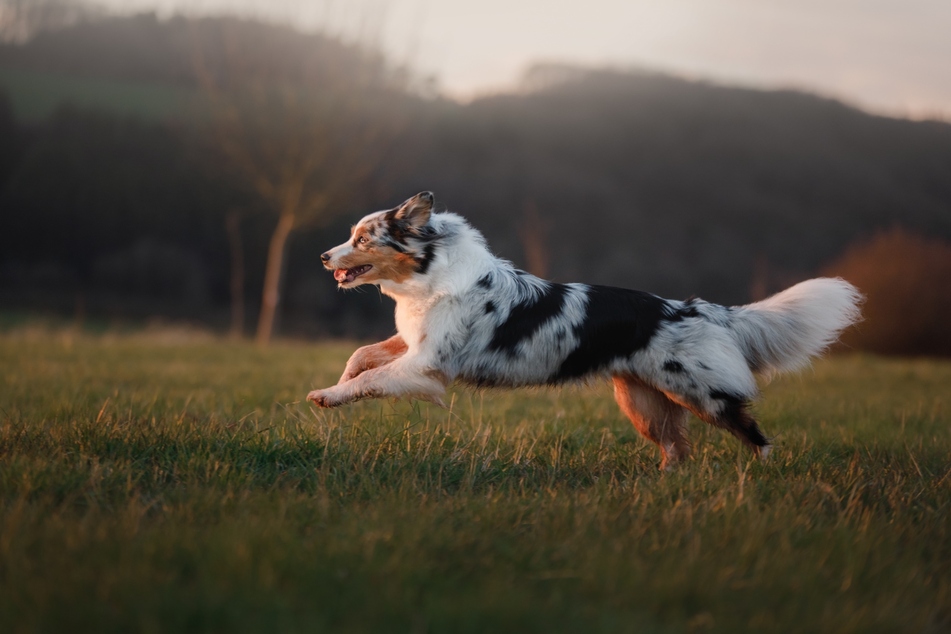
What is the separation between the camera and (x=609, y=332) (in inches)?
188

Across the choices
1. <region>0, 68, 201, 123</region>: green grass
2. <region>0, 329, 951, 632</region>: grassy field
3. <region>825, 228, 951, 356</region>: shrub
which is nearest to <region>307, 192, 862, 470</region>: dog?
<region>0, 329, 951, 632</region>: grassy field

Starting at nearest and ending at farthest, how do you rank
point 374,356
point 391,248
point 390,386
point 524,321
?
point 390,386, point 524,321, point 391,248, point 374,356

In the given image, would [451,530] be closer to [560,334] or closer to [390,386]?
[390,386]

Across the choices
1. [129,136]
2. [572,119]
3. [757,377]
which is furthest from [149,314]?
[757,377]

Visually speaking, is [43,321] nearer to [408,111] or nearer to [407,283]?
[408,111]

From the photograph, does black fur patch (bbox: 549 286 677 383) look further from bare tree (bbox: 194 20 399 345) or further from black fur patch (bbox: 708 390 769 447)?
bare tree (bbox: 194 20 399 345)

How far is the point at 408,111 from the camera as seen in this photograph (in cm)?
1814

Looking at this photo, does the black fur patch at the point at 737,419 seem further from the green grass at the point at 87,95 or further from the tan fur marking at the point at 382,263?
the green grass at the point at 87,95

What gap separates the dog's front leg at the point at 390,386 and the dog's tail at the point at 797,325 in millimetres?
2081

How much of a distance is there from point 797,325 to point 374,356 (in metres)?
2.88

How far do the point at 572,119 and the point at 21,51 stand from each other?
2834 cm

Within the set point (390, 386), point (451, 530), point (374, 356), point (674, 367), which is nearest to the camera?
point (451, 530)

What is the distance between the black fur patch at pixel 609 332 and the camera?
4.78 m

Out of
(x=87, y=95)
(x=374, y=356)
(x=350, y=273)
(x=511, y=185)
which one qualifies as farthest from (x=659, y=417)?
(x=87, y=95)
